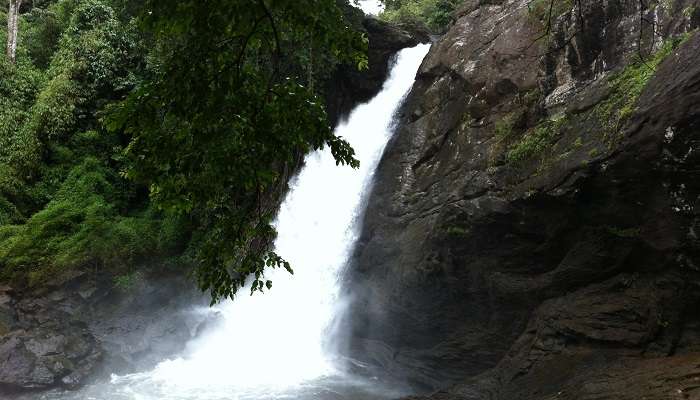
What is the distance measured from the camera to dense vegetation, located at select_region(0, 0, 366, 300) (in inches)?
133

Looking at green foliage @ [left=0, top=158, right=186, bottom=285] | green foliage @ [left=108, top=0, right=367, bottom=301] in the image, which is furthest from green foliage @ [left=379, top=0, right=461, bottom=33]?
green foliage @ [left=108, top=0, right=367, bottom=301]

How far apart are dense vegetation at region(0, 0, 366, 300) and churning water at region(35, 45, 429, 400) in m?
1.16

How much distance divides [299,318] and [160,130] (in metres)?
9.88

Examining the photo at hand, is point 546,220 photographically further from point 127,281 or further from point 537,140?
point 127,281

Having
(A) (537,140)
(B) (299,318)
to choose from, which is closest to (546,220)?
(A) (537,140)

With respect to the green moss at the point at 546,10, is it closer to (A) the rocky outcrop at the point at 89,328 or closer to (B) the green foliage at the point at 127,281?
(A) the rocky outcrop at the point at 89,328

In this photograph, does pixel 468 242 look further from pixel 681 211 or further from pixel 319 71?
pixel 319 71

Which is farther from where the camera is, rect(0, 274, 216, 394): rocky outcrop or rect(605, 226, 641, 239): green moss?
rect(0, 274, 216, 394): rocky outcrop

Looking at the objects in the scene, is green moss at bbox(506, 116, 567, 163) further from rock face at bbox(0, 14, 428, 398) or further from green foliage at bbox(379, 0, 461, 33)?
green foliage at bbox(379, 0, 461, 33)

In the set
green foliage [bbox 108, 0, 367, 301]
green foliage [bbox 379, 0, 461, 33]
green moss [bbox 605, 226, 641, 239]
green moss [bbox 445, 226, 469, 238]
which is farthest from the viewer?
green foliage [bbox 379, 0, 461, 33]

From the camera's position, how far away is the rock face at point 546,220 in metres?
6.68

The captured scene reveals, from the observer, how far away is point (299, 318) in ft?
42.0

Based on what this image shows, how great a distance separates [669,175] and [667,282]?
1445mm

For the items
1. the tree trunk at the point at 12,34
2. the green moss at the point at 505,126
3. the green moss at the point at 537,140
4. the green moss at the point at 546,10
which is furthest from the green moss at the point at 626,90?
the tree trunk at the point at 12,34
